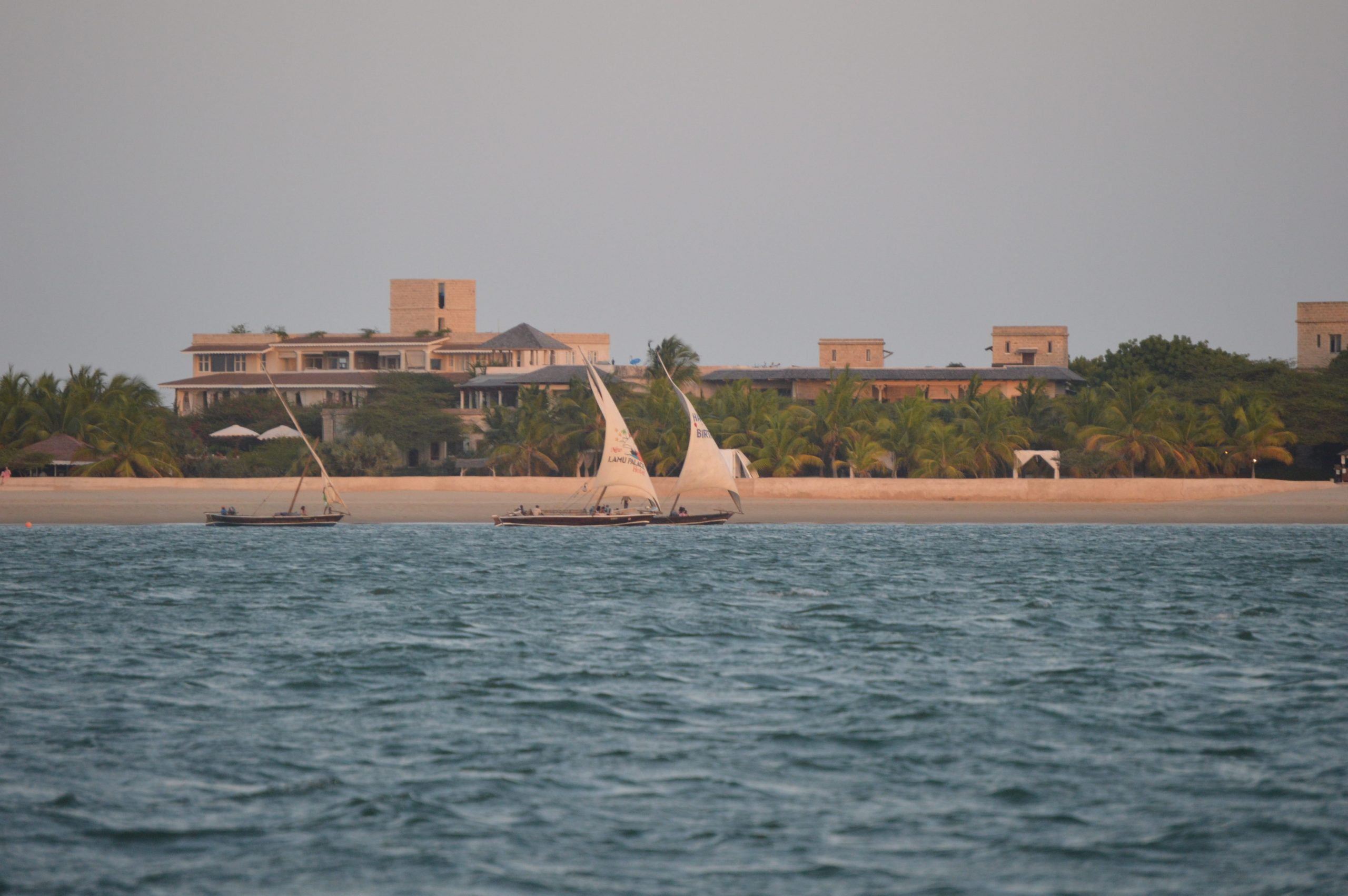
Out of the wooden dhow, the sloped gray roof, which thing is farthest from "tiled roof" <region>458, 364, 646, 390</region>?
the wooden dhow

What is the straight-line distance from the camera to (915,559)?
1794 inches

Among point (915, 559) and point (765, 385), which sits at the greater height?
point (765, 385)

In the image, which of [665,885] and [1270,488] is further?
[1270,488]

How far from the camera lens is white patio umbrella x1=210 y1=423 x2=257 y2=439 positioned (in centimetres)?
8481

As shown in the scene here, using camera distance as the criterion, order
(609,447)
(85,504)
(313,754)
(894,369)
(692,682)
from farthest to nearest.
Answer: (894,369)
(85,504)
(609,447)
(692,682)
(313,754)

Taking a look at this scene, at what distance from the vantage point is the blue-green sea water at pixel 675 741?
12.2m

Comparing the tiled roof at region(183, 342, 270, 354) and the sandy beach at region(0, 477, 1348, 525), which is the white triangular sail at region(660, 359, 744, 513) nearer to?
the sandy beach at region(0, 477, 1348, 525)

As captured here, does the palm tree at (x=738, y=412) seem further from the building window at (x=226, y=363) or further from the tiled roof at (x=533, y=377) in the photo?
the building window at (x=226, y=363)

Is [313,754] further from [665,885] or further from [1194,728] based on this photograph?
[1194,728]

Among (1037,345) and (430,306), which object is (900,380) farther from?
(430,306)

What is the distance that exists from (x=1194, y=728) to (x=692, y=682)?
7.02 m

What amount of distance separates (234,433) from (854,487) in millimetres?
39677

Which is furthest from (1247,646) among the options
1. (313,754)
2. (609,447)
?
(609,447)

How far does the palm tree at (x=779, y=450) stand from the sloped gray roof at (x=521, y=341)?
30.3m
